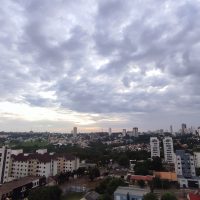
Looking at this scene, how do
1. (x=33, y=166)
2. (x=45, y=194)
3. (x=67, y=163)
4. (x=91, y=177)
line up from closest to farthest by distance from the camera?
(x=45, y=194)
(x=91, y=177)
(x=33, y=166)
(x=67, y=163)

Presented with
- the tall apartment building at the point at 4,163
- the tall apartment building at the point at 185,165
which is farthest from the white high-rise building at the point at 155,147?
the tall apartment building at the point at 4,163

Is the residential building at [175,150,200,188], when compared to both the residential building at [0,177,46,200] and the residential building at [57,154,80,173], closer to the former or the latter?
the residential building at [57,154,80,173]

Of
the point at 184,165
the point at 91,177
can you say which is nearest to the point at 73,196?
the point at 91,177

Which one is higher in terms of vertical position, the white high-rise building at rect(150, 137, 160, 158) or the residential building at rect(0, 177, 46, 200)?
the white high-rise building at rect(150, 137, 160, 158)

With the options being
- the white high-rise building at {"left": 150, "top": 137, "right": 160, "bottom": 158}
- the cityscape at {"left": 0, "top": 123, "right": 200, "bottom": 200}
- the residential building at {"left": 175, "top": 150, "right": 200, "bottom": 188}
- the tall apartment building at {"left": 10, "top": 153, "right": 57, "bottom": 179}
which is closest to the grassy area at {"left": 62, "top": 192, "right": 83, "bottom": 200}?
the cityscape at {"left": 0, "top": 123, "right": 200, "bottom": 200}

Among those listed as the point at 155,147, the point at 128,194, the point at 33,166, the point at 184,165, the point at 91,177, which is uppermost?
the point at 155,147

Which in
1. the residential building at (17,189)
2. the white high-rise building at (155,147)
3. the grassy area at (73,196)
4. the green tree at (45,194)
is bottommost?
the grassy area at (73,196)

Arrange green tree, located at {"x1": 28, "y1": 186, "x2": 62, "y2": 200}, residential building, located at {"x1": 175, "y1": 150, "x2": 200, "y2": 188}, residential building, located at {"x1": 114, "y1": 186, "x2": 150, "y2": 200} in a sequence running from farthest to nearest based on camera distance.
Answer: residential building, located at {"x1": 175, "y1": 150, "x2": 200, "y2": 188}
green tree, located at {"x1": 28, "y1": 186, "x2": 62, "y2": 200}
residential building, located at {"x1": 114, "y1": 186, "x2": 150, "y2": 200}

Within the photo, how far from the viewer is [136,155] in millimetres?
49625

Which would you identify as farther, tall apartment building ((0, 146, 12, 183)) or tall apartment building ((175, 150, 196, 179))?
tall apartment building ((175, 150, 196, 179))

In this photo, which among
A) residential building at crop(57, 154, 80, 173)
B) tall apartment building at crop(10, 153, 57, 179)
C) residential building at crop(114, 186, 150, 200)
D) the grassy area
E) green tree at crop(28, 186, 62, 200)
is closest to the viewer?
residential building at crop(114, 186, 150, 200)

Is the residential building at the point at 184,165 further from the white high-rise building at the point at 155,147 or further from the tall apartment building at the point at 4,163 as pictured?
the tall apartment building at the point at 4,163

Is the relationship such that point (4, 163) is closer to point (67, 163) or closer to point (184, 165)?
point (67, 163)

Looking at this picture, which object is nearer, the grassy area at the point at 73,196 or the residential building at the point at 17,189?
the residential building at the point at 17,189
